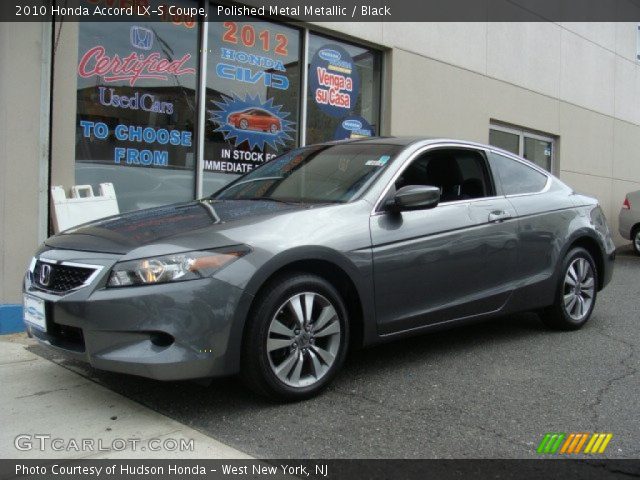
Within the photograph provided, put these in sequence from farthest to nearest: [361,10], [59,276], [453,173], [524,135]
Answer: [524,135] → [361,10] → [453,173] → [59,276]

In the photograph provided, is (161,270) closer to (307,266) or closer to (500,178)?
(307,266)

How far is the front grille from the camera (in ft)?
10.9

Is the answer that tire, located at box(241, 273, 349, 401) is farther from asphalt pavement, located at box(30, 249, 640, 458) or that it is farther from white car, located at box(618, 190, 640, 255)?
white car, located at box(618, 190, 640, 255)

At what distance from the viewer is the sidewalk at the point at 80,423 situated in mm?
2973

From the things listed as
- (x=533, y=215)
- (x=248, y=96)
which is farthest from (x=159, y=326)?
(x=248, y=96)

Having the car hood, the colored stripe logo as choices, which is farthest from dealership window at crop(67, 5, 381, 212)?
the colored stripe logo

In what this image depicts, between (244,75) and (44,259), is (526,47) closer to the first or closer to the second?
(244,75)

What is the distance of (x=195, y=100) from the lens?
7.09m

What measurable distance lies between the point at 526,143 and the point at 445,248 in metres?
8.65

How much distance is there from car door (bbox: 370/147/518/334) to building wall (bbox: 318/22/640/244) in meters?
4.29

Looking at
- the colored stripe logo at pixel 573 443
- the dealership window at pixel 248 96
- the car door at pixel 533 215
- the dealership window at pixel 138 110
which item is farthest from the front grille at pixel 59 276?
the dealership window at pixel 248 96

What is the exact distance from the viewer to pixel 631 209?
12.4m

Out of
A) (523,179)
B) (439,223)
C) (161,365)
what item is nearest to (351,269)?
(439,223)

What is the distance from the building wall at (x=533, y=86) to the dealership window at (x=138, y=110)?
2.29m
